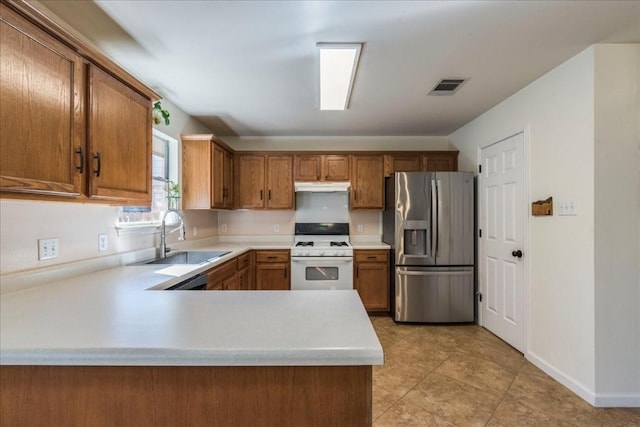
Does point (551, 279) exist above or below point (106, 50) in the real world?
below

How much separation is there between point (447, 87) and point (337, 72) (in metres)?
1.05

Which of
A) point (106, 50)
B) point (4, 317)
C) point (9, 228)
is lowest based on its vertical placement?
point (4, 317)

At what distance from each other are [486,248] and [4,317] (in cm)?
370

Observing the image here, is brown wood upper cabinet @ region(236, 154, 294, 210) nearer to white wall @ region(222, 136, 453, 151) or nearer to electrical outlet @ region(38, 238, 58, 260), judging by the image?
white wall @ region(222, 136, 453, 151)

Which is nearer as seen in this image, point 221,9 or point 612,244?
point 221,9

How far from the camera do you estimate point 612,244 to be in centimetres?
193

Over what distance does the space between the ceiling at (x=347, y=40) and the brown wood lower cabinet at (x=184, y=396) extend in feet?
5.67

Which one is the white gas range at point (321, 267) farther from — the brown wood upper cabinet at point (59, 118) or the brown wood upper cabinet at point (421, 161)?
the brown wood upper cabinet at point (59, 118)

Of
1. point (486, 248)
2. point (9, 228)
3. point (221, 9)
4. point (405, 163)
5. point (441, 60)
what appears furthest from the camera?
point (405, 163)

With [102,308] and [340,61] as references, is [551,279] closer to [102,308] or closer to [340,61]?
[340,61]

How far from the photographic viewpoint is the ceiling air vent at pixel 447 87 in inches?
97.3

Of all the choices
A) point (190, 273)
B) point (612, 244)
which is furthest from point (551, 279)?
point (190, 273)

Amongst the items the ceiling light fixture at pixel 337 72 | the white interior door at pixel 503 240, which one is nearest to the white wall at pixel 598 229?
the white interior door at pixel 503 240

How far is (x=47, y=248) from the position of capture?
156 centimetres
